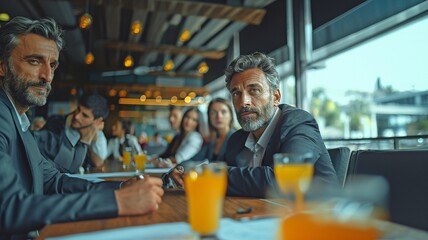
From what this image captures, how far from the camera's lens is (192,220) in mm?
784


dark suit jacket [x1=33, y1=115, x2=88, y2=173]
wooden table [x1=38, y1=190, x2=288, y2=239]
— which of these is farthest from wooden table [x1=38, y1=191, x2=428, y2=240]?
dark suit jacket [x1=33, y1=115, x2=88, y2=173]

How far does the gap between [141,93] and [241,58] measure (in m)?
10.9

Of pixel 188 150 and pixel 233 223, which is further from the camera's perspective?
pixel 188 150

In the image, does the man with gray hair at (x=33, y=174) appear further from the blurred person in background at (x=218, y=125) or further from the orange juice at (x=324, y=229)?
the blurred person in background at (x=218, y=125)

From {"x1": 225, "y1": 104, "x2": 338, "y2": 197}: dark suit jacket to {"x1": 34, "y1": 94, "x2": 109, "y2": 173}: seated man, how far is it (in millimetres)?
1487

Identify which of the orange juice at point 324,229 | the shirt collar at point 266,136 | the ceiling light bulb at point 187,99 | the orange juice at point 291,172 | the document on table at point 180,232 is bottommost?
the document on table at point 180,232

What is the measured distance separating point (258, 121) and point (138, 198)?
107 centimetres

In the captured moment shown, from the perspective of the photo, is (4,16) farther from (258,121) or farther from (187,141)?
(258,121)

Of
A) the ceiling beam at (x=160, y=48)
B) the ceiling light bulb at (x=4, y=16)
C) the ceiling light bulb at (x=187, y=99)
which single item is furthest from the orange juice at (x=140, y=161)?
the ceiling light bulb at (x=187, y=99)

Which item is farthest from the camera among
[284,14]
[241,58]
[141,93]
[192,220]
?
[141,93]

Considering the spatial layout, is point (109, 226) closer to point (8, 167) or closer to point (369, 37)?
point (8, 167)

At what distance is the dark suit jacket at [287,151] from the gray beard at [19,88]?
0.93 metres

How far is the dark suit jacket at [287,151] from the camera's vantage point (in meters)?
1.40

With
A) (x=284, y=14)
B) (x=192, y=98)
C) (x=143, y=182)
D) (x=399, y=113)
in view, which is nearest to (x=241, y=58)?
(x=143, y=182)
